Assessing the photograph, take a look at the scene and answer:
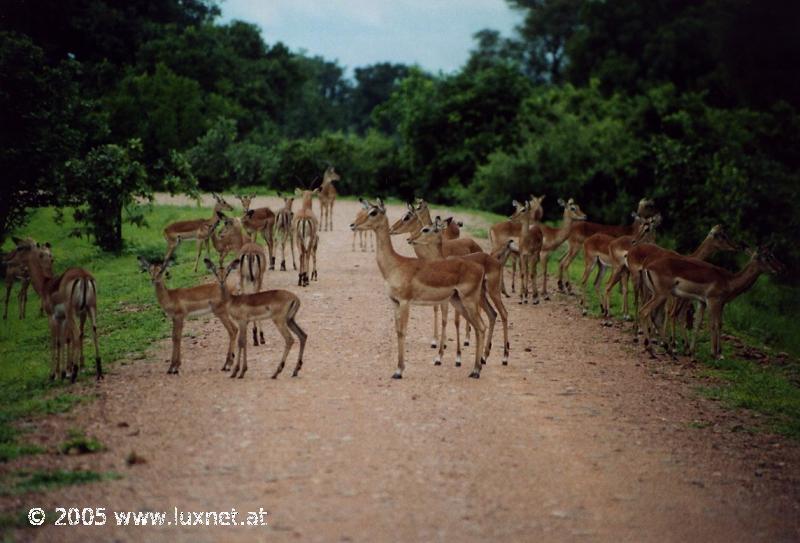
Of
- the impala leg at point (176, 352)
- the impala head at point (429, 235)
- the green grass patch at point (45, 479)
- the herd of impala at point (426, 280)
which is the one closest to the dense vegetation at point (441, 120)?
the herd of impala at point (426, 280)

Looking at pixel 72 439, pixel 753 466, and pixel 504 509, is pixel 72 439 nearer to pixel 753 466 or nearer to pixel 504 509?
pixel 504 509

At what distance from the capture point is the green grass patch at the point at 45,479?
6812 millimetres

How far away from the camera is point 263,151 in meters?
40.2

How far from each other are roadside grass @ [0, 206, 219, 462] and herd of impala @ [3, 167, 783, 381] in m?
0.48

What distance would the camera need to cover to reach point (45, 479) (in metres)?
6.97

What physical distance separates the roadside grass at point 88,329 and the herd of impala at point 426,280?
1.58 ft

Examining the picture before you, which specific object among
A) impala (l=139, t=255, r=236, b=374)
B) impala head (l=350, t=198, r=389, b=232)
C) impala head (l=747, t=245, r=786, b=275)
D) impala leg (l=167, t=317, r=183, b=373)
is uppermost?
impala head (l=350, t=198, r=389, b=232)

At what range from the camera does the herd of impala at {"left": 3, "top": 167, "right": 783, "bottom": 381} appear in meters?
10.4

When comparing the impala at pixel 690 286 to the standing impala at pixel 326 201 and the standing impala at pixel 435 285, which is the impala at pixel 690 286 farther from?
the standing impala at pixel 326 201

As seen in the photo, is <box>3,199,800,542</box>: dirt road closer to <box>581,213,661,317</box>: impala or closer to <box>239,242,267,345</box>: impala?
<box>239,242,267,345</box>: impala

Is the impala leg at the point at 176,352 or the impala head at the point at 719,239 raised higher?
the impala head at the point at 719,239

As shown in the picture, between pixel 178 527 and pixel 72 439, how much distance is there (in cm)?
225

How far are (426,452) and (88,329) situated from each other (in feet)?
26.4

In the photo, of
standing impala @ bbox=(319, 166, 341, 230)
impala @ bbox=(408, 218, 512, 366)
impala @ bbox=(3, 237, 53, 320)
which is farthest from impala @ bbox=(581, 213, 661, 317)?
standing impala @ bbox=(319, 166, 341, 230)
